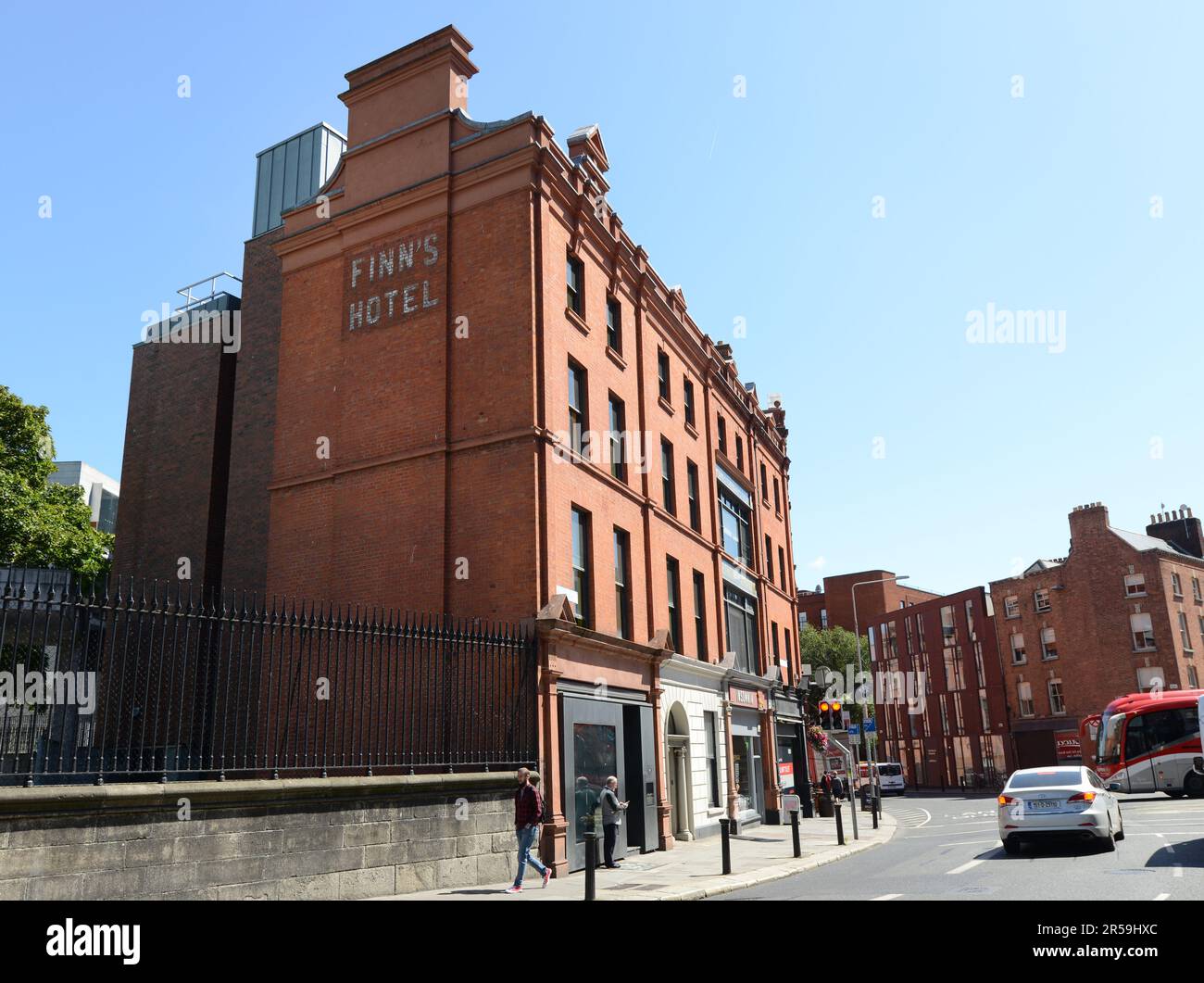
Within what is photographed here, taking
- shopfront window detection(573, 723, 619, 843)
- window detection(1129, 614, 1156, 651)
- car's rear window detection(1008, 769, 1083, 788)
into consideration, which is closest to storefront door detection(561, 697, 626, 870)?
shopfront window detection(573, 723, 619, 843)

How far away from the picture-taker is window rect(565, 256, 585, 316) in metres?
20.6

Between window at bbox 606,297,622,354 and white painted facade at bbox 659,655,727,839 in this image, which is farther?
window at bbox 606,297,622,354

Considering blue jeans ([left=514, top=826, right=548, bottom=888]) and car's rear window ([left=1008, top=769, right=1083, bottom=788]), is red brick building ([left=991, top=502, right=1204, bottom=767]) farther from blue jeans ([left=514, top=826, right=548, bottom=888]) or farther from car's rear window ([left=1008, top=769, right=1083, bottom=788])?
blue jeans ([left=514, top=826, right=548, bottom=888])

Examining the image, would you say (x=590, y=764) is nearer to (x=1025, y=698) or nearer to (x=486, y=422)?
(x=486, y=422)

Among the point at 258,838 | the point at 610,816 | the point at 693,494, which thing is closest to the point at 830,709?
the point at 693,494

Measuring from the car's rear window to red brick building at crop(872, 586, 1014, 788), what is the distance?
5110 centimetres

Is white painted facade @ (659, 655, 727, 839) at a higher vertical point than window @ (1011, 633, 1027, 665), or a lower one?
lower

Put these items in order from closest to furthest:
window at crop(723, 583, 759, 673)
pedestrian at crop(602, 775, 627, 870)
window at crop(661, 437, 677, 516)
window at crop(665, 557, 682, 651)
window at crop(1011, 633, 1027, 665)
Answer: pedestrian at crop(602, 775, 627, 870) < window at crop(665, 557, 682, 651) < window at crop(661, 437, 677, 516) < window at crop(723, 583, 759, 673) < window at crop(1011, 633, 1027, 665)

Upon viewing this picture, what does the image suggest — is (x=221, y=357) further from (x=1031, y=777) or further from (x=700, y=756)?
(x=1031, y=777)

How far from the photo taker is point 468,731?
15.1 meters

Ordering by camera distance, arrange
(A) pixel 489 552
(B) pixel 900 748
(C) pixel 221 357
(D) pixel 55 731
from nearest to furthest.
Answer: (A) pixel 489 552, (D) pixel 55 731, (C) pixel 221 357, (B) pixel 900 748

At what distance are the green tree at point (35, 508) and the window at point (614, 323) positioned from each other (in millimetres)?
22044
